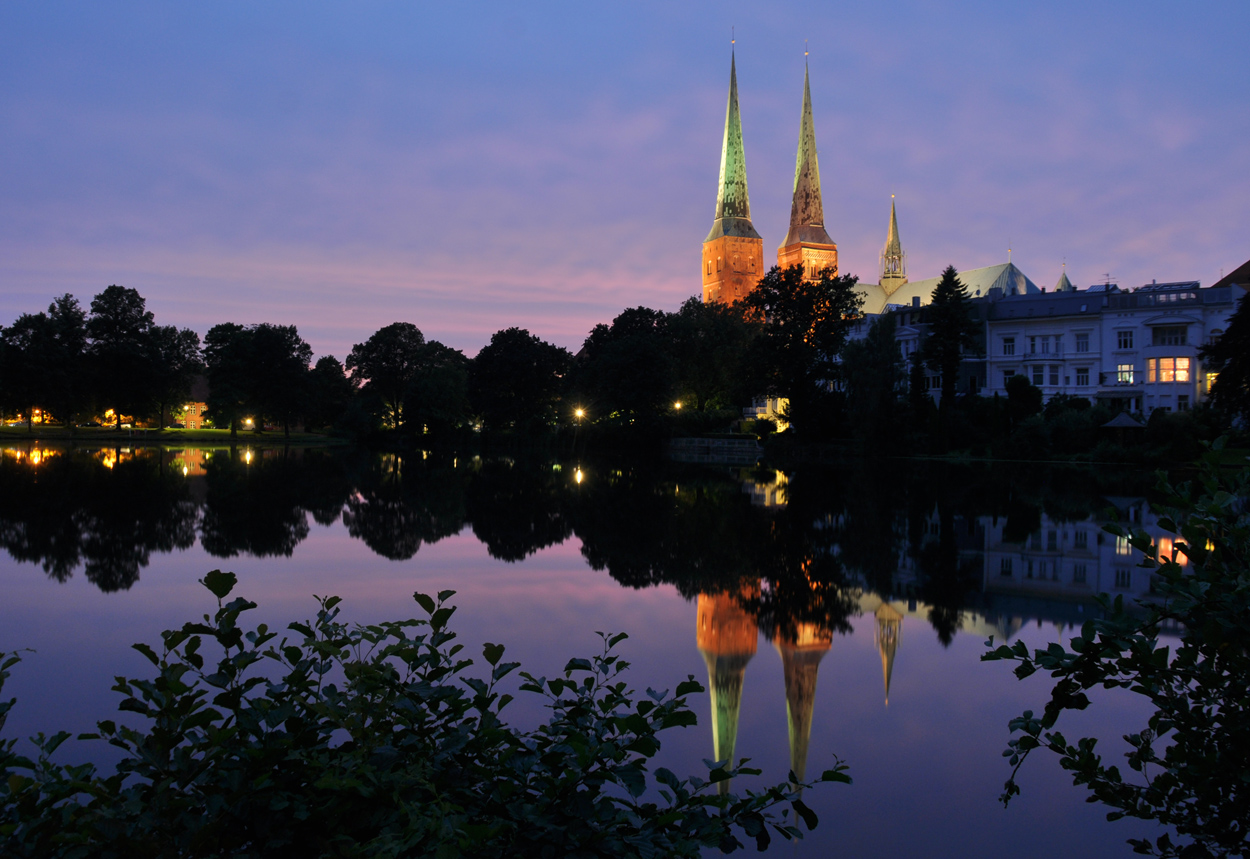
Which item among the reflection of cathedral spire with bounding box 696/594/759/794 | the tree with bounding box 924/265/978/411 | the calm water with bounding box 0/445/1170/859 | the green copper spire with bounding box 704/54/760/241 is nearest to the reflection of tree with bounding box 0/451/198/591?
the calm water with bounding box 0/445/1170/859

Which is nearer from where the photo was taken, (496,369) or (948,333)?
(948,333)

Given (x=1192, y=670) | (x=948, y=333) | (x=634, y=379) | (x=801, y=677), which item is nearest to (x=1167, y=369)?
(x=948, y=333)

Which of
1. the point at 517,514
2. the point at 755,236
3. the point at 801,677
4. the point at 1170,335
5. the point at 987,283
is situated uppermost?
the point at 755,236

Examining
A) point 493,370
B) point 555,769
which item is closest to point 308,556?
point 555,769

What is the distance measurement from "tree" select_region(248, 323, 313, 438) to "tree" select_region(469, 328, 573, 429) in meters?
15.6

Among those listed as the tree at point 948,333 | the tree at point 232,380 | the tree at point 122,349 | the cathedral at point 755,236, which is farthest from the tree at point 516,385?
the cathedral at point 755,236

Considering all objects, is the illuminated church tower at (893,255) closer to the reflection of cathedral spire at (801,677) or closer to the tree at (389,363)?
the tree at (389,363)

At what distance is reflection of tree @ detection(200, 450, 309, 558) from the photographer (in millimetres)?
12750

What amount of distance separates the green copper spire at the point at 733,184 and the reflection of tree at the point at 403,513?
96.5 metres

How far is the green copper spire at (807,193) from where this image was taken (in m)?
111

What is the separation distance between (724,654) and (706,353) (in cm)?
6064

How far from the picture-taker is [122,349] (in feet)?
226

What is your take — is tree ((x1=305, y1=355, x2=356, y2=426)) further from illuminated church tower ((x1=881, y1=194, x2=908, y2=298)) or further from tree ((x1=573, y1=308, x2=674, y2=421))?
illuminated church tower ((x1=881, y1=194, x2=908, y2=298))

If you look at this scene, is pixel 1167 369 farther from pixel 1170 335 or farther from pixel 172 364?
pixel 172 364
